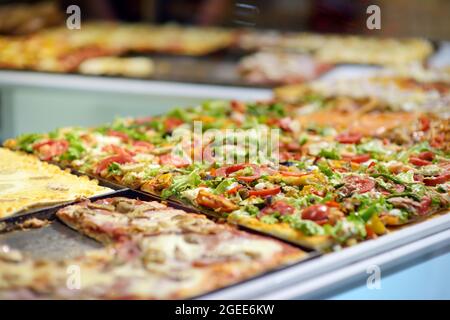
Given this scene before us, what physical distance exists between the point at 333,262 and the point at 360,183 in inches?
31.8

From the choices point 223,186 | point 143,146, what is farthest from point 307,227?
point 143,146

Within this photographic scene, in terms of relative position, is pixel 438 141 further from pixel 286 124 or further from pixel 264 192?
→ pixel 264 192

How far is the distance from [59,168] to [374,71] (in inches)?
142

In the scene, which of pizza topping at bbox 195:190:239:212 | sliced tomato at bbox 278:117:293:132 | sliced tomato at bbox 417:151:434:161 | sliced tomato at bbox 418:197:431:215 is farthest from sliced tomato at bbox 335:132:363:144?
pizza topping at bbox 195:190:239:212

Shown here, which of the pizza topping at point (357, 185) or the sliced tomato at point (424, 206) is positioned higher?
the pizza topping at point (357, 185)

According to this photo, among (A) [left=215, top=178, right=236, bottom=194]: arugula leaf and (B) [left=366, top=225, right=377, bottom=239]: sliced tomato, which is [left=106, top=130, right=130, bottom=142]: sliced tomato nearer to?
(A) [left=215, top=178, right=236, bottom=194]: arugula leaf

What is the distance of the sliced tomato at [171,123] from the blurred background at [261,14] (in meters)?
3.20

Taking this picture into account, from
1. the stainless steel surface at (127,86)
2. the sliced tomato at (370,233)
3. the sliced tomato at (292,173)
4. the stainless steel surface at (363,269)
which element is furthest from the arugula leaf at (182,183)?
the stainless steel surface at (127,86)

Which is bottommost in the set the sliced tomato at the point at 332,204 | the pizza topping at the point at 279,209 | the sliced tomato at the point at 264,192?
the pizza topping at the point at 279,209

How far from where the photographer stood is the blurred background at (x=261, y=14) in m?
7.99

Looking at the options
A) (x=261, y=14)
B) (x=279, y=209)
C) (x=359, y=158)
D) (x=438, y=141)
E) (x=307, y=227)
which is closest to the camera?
(x=307, y=227)

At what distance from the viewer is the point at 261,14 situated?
842 cm

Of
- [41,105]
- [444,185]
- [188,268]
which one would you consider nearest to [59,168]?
[188,268]

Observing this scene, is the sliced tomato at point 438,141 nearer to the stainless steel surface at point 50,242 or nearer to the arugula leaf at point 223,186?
the arugula leaf at point 223,186
